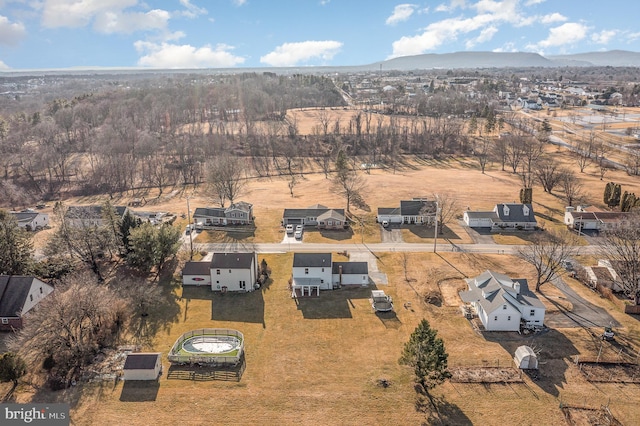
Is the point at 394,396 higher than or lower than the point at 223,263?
lower

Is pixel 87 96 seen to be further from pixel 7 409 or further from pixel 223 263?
pixel 7 409

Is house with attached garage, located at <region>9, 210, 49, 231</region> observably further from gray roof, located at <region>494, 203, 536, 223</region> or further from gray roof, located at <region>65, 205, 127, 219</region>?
gray roof, located at <region>494, 203, 536, 223</region>

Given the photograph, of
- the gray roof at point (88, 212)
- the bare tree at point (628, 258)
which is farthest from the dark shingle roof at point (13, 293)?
the bare tree at point (628, 258)

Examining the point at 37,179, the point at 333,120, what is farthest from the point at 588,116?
the point at 37,179

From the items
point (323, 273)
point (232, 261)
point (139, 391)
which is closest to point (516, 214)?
point (323, 273)

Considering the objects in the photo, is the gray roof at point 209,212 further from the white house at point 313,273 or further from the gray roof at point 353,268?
the gray roof at point 353,268

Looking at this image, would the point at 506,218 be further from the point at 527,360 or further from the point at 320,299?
the point at 320,299
